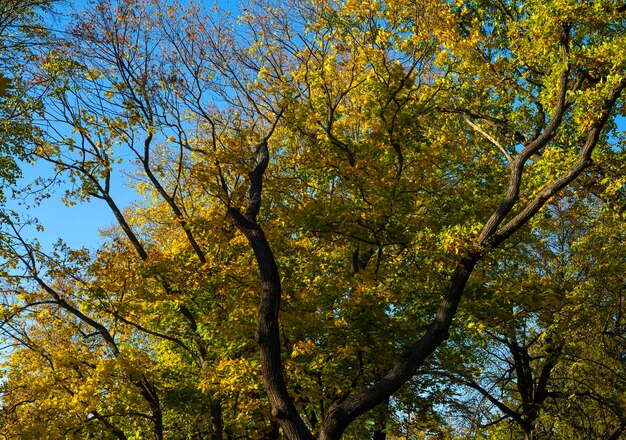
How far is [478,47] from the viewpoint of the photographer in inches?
514

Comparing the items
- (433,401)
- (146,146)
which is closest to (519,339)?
(433,401)

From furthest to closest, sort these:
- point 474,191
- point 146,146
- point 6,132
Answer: point 146,146
point 474,191
point 6,132

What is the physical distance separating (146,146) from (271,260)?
6.56 meters

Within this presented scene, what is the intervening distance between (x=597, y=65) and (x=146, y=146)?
1012 centimetres

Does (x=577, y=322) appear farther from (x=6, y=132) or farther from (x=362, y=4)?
(x=6, y=132)

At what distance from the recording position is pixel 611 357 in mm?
12383

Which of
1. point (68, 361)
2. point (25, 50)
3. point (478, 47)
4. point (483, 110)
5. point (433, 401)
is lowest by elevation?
point (433, 401)

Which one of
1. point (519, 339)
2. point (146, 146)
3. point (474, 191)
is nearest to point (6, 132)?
point (146, 146)

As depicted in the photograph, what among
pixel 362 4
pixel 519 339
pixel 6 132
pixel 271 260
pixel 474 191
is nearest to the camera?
pixel 271 260

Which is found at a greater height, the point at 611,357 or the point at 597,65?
the point at 597,65

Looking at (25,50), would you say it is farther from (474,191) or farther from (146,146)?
(474,191)

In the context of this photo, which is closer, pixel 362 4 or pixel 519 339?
pixel 362 4

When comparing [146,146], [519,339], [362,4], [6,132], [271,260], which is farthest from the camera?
[519,339]

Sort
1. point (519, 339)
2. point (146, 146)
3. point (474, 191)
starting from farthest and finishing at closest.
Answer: point (519, 339)
point (146, 146)
point (474, 191)
